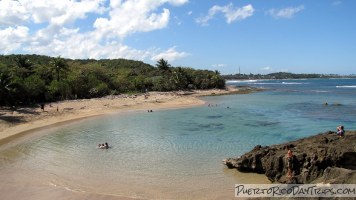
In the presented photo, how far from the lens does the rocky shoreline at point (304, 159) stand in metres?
15.5

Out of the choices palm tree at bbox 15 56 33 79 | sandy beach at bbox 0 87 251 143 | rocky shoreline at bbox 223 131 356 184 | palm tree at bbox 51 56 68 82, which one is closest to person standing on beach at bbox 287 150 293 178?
rocky shoreline at bbox 223 131 356 184

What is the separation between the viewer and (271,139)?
2836 centimetres

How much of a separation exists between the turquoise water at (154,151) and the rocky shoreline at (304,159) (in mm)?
718

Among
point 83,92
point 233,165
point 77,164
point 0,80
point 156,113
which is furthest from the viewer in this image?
point 83,92

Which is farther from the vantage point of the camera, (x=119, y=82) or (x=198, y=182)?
(x=119, y=82)

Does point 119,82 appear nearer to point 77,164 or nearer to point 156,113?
point 156,113

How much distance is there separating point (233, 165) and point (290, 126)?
60.6 ft

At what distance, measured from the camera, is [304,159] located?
633 inches

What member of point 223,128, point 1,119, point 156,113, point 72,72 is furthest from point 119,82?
point 223,128

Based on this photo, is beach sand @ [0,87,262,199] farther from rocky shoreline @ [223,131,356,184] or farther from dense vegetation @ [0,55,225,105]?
rocky shoreline @ [223,131,356,184]

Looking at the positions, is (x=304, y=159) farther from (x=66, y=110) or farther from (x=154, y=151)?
(x=66, y=110)

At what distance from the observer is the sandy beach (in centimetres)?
3530

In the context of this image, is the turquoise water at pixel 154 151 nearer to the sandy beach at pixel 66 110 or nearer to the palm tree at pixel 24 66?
the sandy beach at pixel 66 110

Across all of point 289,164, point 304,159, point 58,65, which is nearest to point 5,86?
point 58,65
